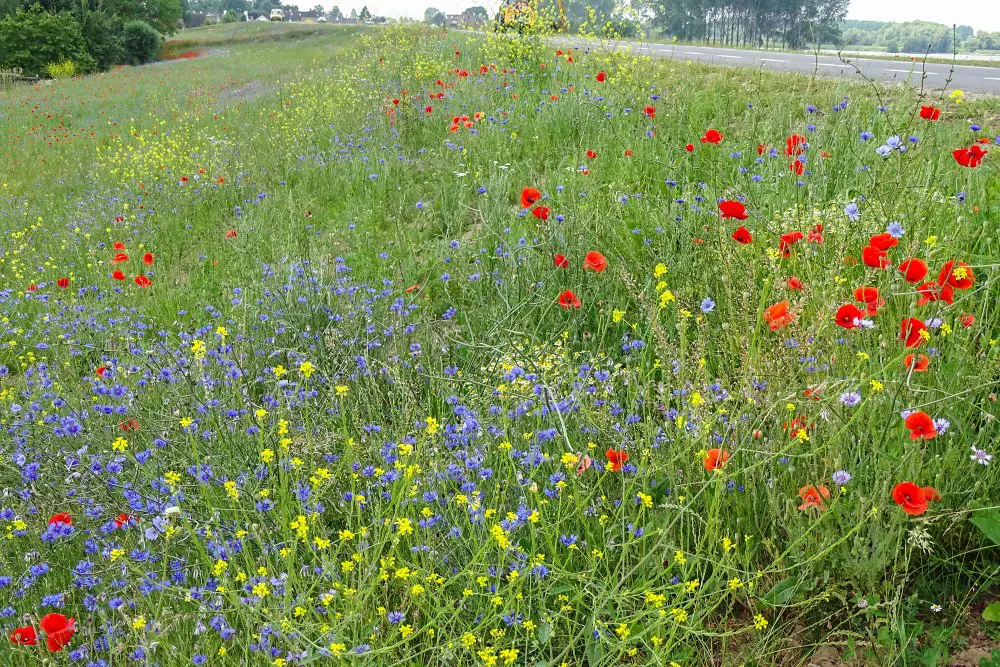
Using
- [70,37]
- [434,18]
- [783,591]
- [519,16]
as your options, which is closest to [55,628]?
[783,591]

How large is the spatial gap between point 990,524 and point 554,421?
1.25m

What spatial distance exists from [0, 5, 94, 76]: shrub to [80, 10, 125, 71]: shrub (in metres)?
1.12

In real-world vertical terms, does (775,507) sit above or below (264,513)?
above

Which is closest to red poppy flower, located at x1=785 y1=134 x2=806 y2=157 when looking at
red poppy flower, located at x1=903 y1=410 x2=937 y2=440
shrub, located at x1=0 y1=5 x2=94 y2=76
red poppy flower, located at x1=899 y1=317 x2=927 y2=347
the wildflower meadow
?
the wildflower meadow

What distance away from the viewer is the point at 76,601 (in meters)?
2.26

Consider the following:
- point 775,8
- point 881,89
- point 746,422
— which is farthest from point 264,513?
point 775,8

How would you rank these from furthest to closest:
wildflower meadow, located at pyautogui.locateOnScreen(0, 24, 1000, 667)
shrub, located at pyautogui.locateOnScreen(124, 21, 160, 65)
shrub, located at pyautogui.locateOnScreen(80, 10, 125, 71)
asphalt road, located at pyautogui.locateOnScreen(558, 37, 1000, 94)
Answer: shrub, located at pyautogui.locateOnScreen(124, 21, 160, 65), shrub, located at pyautogui.locateOnScreen(80, 10, 125, 71), asphalt road, located at pyautogui.locateOnScreen(558, 37, 1000, 94), wildflower meadow, located at pyautogui.locateOnScreen(0, 24, 1000, 667)

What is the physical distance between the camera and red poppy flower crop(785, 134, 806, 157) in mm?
3607

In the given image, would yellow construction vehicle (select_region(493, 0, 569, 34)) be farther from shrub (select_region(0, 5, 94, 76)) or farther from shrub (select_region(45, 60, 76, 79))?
shrub (select_region(0, 5, 94, 76))

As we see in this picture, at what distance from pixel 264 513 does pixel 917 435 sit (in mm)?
1922

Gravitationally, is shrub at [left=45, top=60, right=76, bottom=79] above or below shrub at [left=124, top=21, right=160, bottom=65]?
below

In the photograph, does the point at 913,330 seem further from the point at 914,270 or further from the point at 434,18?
the point at 434,18

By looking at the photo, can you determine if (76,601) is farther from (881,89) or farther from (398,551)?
(881,89)

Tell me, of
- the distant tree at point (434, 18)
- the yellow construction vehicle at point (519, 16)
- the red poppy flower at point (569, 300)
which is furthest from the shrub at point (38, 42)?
the red poppy flower at point (569, 300)
